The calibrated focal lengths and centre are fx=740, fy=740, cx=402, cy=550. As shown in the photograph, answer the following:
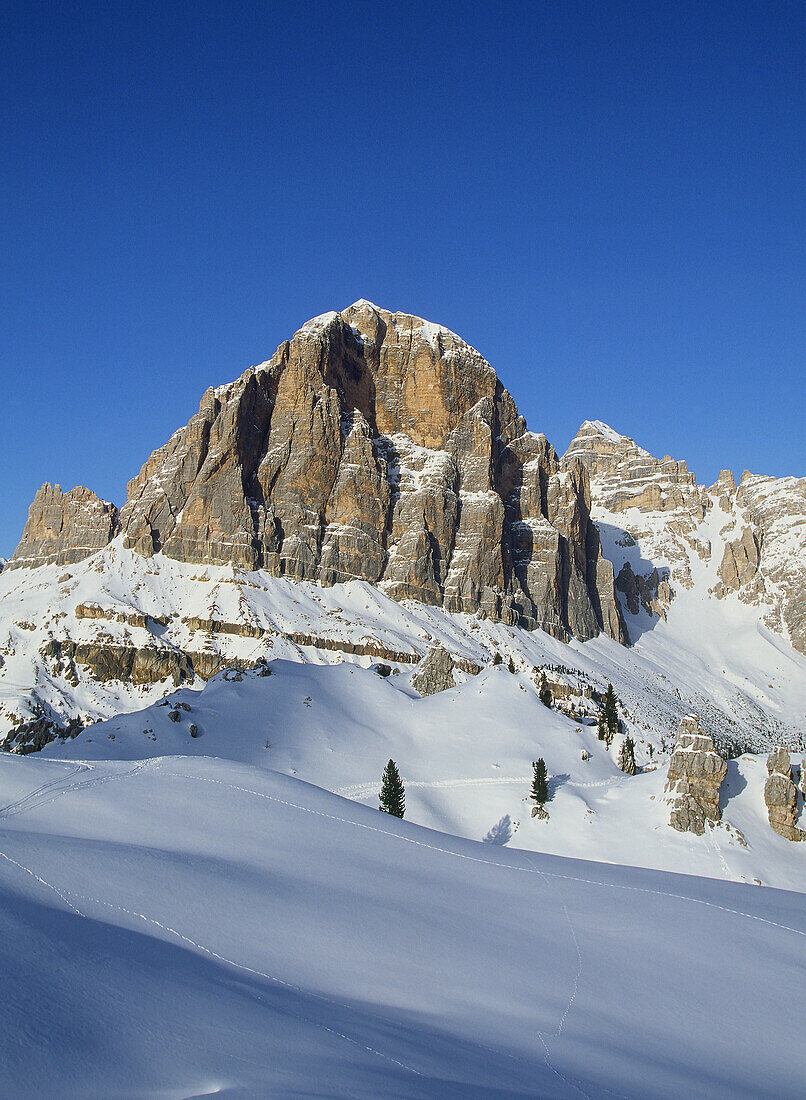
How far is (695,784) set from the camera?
38812 millimetres

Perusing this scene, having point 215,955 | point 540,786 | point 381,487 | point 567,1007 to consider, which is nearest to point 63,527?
point 381,487

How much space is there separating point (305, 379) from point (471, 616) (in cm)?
5932

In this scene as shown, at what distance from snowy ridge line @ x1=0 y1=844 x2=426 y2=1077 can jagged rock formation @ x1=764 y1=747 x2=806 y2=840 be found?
37870mm

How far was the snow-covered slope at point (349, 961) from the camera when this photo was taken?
611 centimetres

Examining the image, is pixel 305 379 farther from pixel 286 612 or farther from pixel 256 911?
pixel 256 911

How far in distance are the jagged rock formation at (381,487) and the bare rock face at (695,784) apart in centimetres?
Answer: 9824

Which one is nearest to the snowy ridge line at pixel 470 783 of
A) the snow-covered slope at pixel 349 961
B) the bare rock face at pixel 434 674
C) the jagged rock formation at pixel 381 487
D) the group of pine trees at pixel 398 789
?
the group of pine trees at pixel 398 789

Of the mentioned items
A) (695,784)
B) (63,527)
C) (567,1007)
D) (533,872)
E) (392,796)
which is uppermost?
(63,527)

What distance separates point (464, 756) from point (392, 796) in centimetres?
1107

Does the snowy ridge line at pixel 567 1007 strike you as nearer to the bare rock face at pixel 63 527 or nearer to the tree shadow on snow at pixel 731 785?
the tree shadow on snow at pixel 731 785

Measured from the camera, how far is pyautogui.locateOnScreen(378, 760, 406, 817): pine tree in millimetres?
36656

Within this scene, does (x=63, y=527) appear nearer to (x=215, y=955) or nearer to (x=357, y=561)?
(x=357, y=561)

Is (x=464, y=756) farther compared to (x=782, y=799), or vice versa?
(x=464, y=756)

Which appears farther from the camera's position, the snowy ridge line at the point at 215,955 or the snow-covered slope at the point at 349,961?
the snowy ridge line at the point at 215,955
